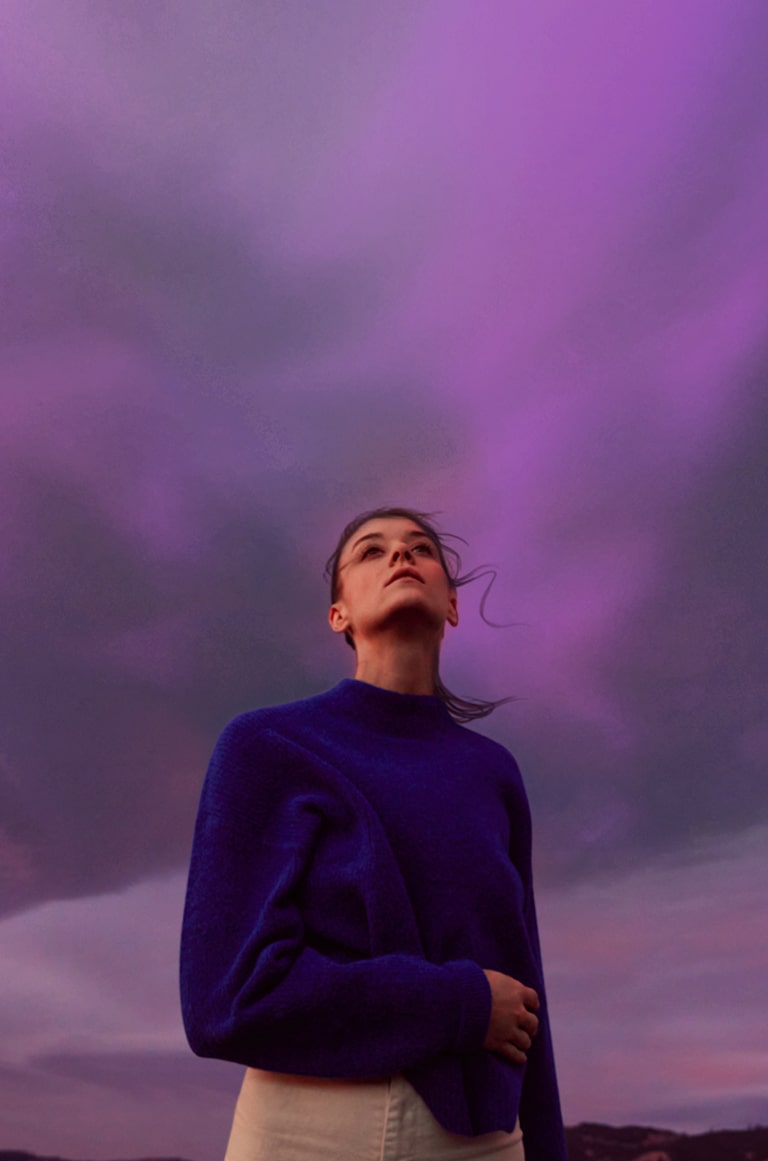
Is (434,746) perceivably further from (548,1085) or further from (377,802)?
(548,1085)

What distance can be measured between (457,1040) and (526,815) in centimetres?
71

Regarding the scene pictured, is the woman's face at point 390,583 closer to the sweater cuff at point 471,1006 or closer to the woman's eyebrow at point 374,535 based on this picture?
the woman's eyebrow at point 374,535

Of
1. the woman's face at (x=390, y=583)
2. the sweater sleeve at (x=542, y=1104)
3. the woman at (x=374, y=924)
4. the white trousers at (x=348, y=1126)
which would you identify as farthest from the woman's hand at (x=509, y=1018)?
the woman's face at (x=390, y=583)

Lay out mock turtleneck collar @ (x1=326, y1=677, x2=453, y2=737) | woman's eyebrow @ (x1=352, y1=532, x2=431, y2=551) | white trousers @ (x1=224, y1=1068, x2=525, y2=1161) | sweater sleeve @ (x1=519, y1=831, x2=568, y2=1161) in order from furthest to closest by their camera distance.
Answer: woman's eyebrow @ (x1=352, y1=532, x2=431, y2=551), mock turtleneck collar @ (x1=326, y1=677, x2=453, y2=737), sweater sleeve @ (x1=519, y1=831, x2=568, y2=1161), white trousers @ (x1=224, y1=1068, x2=525, y2=1161)

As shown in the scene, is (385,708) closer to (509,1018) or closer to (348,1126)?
(509,1018)

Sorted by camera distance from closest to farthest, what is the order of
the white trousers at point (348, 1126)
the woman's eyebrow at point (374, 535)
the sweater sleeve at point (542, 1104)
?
1. the white trousers at point (348, 1126)
2. the sweater sleeve at point (542, 1104)
3. the woman's eyebrow at point (374, 535)

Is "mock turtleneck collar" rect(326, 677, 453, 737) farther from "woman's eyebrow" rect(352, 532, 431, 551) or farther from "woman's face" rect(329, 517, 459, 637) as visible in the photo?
"woman's eyebrow" rect(352, 532, 431, 551)

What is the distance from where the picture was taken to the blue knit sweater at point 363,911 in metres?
1.71

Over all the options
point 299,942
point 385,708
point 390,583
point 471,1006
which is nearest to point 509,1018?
point 471,1006

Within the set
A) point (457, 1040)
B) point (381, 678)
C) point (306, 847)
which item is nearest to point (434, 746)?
point (381, 678)

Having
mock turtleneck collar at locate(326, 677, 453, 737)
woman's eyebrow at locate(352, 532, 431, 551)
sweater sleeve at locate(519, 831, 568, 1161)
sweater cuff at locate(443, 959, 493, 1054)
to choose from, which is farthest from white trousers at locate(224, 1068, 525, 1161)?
woman's eyebrow at locate(352, 532, 431, 551)

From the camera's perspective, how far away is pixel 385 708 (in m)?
2.22

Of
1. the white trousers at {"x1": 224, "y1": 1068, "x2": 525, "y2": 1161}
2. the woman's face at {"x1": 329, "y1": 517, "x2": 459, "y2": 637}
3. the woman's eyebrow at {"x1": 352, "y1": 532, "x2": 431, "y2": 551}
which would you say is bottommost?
the white trousers at {"x1": 224, "y1": 1068, "x2": 525, "y2": 1161}

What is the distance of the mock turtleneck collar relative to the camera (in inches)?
87.2
